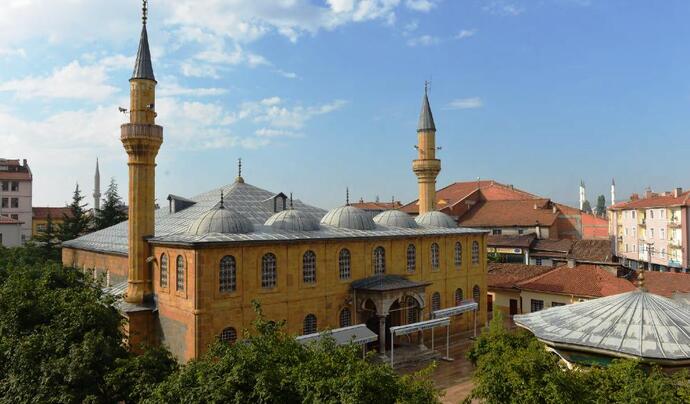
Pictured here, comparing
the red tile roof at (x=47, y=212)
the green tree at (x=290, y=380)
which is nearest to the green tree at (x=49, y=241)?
the red tile roof at (x=47, y=212)

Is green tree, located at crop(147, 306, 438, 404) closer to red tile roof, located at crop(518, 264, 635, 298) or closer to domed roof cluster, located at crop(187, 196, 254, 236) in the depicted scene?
domed roof cluster, located at crop(187, 196, 254, 236)

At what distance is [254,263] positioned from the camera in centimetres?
2055

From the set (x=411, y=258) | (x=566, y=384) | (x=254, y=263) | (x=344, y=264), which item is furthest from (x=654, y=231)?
(x=566, y=384)

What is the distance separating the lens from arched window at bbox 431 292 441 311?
27.2m

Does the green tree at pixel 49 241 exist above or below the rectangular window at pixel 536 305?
above

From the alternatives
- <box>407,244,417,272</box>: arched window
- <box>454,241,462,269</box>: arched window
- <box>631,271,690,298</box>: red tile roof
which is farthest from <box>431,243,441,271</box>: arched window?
<box>631,271,690,298</box>: red tile roof

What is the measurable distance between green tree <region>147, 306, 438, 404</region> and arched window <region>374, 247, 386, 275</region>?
13.8 meters

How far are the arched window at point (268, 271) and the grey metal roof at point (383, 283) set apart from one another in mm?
4119

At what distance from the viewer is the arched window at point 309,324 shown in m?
22.2

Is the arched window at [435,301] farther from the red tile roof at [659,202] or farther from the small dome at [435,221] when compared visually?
the red tile roof at [659,202]

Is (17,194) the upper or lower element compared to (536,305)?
upper

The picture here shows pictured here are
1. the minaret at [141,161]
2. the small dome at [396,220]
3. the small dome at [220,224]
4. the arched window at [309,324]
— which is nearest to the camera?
the small dome at [220,224]

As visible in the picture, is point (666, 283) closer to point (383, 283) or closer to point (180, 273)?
point (383, 283)

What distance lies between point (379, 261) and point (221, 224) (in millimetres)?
7922
